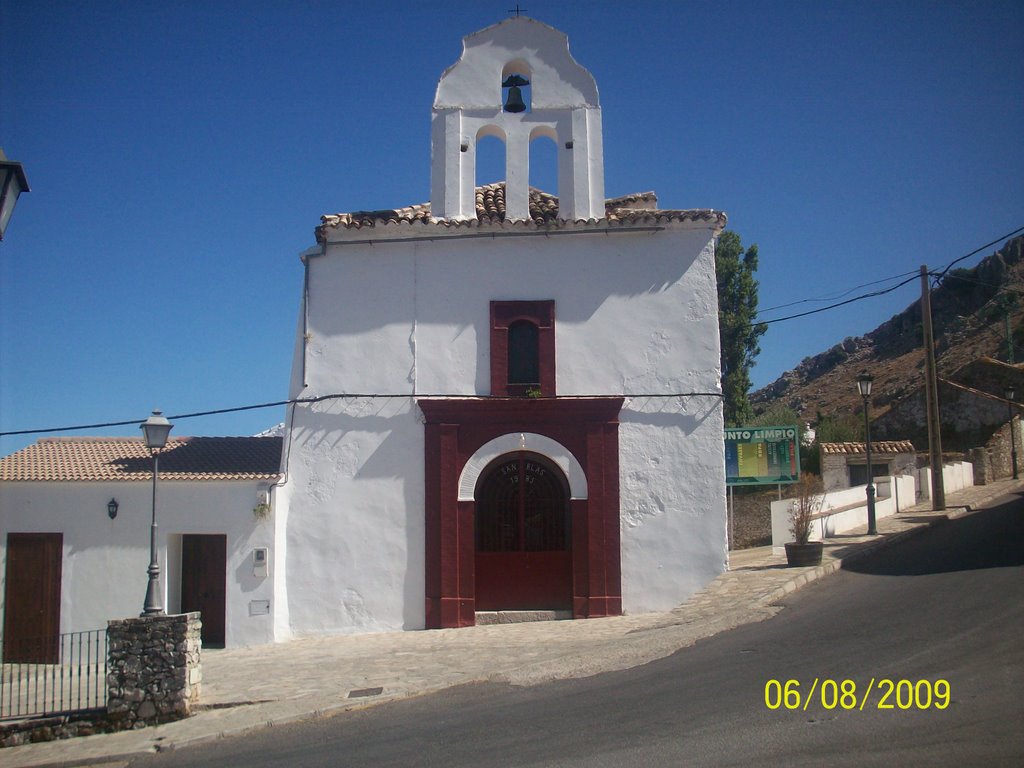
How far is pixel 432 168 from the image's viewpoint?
1524 cm

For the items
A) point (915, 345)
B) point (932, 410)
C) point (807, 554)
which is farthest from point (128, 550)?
point (915, 345)

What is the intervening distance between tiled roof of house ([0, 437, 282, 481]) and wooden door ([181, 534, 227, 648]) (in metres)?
1.14

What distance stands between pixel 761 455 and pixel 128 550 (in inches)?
493

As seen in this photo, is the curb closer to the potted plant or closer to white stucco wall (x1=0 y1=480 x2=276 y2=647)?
the potted plant

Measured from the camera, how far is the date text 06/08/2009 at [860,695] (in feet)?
23.2

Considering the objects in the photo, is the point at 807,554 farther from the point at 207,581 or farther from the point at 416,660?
the point at 207,581

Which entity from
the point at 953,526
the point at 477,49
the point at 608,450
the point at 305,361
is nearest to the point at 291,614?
the point at 305,361

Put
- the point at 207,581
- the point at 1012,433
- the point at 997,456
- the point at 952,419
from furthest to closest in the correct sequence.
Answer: the point at 952,419, the point at 1012,433, the point at 997,456, the point at 207,581

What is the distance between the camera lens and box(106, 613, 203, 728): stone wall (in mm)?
9695

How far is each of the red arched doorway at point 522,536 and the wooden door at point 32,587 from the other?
21.6 feet

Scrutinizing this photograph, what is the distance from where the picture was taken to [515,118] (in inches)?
595

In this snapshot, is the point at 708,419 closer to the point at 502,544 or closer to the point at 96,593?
the point at 502,544

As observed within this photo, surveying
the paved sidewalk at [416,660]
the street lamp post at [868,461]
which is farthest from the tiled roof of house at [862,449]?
the paved sidewalk at [416,660]

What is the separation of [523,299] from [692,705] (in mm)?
8225
